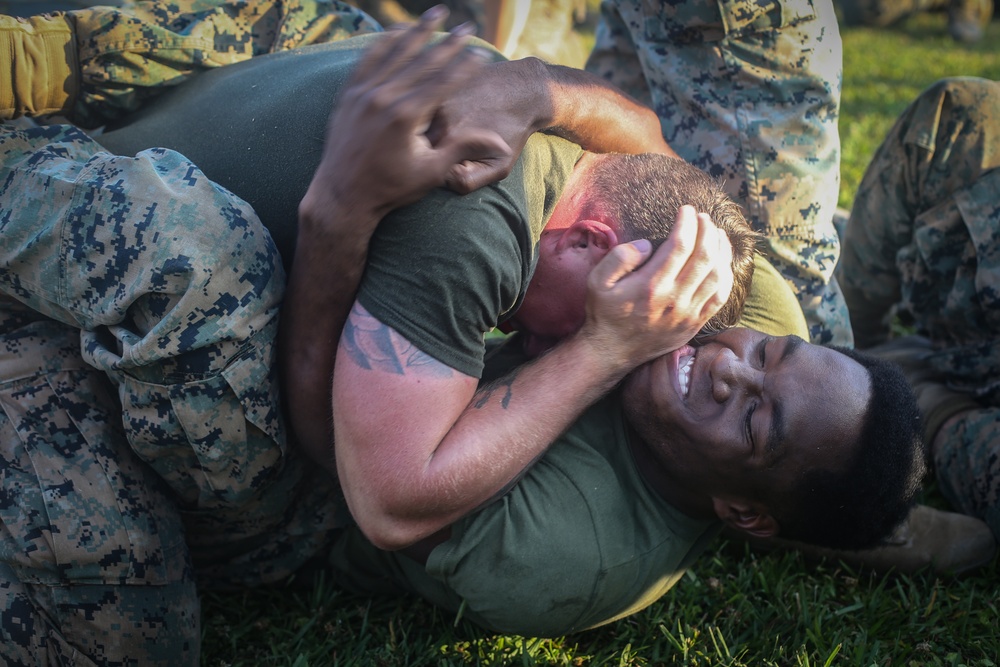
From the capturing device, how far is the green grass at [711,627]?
2.65m

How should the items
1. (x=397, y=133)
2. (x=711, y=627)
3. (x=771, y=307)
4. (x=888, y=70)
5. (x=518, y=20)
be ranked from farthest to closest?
1. (x=888, y=70)
2. (x=518, y=20)
3. (x=771, y=307)
4. (x=711, y=627)
5. (x=397, y=133)

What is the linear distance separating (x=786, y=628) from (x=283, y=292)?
1.74m

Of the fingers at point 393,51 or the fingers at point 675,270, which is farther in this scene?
the fingers at point 675,270

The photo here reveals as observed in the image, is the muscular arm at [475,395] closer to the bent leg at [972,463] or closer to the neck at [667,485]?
the neck at [667,485]

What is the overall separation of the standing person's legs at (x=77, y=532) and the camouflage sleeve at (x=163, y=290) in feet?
0.44

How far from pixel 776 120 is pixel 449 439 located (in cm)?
192

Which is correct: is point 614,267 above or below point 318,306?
above

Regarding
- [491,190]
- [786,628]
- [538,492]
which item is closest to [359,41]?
[491,190]

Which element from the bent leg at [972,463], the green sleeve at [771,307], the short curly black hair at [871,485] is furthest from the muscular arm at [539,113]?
the bent leg at [972,463]

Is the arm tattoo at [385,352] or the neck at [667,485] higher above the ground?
the arm tattoo at [385,352]

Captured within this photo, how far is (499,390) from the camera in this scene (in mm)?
2443

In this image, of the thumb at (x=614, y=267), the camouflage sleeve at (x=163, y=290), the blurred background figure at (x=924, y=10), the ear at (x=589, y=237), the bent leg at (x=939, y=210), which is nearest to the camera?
the camouflage sleeve at (x=163, y=290)

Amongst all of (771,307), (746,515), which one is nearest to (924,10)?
Result: (771,307)

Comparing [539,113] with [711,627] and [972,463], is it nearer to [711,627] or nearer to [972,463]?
[711,627]
